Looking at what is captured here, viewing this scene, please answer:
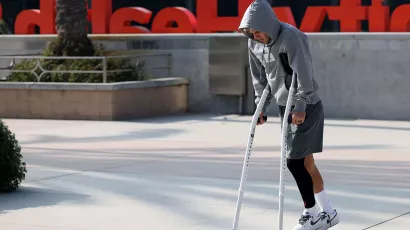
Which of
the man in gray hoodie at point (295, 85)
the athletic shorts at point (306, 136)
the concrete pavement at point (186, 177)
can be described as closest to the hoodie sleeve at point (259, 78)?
the man in gray hoodie at point (295, 85)

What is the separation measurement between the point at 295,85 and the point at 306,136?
0.41m

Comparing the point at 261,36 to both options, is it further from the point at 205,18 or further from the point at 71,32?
the point at 205,18

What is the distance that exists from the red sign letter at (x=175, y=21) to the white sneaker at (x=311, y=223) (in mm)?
13859

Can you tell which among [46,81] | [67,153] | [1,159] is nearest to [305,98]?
[1,159]

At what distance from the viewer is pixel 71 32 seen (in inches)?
795

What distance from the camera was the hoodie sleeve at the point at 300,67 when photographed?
727 centimetres

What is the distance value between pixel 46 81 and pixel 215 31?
3920mm

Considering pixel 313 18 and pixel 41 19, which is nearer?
pixel 313 18

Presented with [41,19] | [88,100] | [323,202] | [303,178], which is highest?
[41,19]

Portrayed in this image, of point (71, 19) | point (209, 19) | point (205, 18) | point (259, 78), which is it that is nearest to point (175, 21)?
point (205, 18)

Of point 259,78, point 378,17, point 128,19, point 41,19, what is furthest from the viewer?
point 41,19

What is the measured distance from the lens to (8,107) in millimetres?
19453

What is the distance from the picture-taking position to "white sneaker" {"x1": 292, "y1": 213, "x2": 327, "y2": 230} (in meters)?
7.61

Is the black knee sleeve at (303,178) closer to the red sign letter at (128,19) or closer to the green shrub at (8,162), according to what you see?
the green shrub at (8,162)
